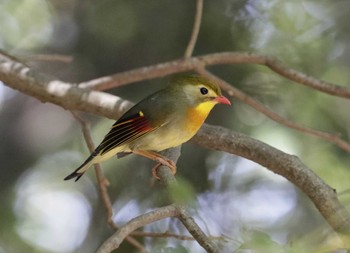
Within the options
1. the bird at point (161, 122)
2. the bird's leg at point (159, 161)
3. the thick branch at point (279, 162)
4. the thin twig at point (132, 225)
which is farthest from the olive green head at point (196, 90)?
the thin twig at point (132, 225)

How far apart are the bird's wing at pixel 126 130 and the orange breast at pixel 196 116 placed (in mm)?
133

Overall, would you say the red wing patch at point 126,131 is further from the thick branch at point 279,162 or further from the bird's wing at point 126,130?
the thick branch at point 279,162

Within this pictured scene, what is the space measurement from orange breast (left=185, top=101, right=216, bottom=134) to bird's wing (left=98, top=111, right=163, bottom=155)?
133 millimetres

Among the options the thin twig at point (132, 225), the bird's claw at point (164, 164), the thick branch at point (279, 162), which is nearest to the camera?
the thin twig at point (132, 225)

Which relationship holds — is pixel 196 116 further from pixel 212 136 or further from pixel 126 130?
pixel 126 130

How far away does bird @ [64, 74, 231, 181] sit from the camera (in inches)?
98.1

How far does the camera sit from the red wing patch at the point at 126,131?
8.18 ft

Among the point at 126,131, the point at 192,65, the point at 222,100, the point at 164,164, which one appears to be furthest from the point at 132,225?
the point at 192,65

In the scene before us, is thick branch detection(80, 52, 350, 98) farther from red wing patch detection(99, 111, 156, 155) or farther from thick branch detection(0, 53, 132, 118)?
red wing patch detection(99, 111, 156, 155)

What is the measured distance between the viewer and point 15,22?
13.5 ft

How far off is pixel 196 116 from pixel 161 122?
132 millimetres

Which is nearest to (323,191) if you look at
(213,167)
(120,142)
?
(120,142)

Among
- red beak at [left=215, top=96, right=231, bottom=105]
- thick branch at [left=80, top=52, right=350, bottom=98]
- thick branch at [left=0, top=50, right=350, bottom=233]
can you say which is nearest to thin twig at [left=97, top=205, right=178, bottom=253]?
thick branch at [left=0, top=50, right=350, bottom=233]

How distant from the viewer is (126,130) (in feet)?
8.16
